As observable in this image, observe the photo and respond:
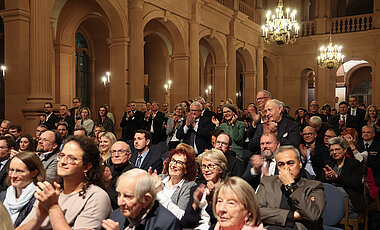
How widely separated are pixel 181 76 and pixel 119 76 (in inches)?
122

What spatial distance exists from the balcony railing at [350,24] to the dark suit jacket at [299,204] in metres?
18.5

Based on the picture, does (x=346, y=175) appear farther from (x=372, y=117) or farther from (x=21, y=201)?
(x=372, y=117)

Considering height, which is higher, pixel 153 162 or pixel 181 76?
pixel 181 76

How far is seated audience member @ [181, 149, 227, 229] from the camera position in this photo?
3.24 metres

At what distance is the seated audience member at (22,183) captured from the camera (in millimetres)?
2932

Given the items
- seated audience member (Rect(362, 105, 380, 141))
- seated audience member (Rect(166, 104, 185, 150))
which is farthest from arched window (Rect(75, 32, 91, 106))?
seated audience member (Rect(362, 105, 380, 141))

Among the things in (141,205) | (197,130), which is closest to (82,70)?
(197,130)

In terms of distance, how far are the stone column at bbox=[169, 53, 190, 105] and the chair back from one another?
9.73 metres

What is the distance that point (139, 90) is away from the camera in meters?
10.9

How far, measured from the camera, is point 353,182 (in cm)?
443

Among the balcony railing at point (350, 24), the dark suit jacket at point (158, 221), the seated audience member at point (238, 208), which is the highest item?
the balcony railing at point (350, 24)

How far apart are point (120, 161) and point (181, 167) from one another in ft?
3.12

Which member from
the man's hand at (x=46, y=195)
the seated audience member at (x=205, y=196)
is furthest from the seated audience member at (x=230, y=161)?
the man's hand at (x=46, y=195)

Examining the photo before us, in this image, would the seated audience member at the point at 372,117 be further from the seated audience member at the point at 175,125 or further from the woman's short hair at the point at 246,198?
the woman's short hair at the point at 246,198
